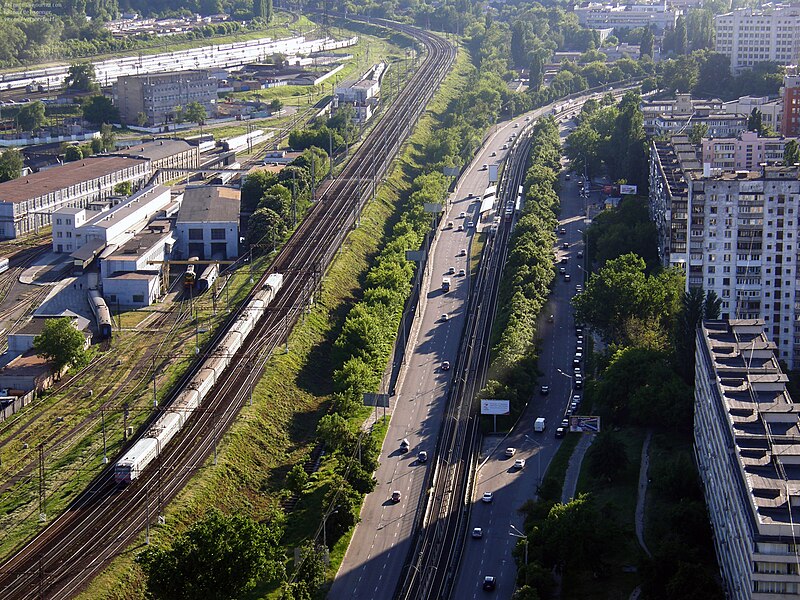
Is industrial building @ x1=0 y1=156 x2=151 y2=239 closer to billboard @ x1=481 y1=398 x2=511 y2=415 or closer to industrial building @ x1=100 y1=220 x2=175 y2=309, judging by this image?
industrial building @ x1=100 y1=220 x2=175 y2=309

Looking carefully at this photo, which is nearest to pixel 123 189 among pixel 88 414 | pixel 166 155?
pixel 166 155

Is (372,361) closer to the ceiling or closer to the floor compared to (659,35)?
closer to the floor

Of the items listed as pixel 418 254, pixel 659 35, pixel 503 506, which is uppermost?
pixel 659 35

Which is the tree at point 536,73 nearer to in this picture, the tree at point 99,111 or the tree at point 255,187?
the tree at point 99,111

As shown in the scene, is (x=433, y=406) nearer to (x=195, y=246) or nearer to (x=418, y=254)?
(x=418, y=254)

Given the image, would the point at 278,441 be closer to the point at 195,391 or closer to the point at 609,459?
the point at 195,391

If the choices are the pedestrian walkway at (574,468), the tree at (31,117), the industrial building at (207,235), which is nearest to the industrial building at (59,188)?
the industrial building at (207,235)

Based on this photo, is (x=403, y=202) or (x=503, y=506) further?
(x=403, y=202)

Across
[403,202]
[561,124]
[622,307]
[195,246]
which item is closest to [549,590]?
[622,307]

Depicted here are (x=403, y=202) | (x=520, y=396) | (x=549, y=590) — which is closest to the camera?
(x=549, y=590)
